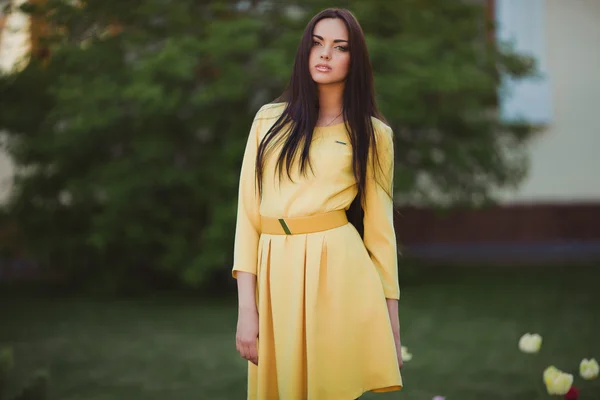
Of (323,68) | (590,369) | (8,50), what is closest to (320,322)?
(323,68)

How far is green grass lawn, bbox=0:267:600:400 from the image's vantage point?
452cm

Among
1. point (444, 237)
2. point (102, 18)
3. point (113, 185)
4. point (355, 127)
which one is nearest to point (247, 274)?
point (355, 127)

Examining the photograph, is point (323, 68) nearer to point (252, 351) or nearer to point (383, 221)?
point (383, 221)

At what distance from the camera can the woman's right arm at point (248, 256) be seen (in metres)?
2.40

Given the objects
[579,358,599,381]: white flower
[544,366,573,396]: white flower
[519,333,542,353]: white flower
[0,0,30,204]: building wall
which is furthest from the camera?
[0,0,30,204]: building wall

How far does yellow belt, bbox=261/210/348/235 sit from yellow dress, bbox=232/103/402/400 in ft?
0.05

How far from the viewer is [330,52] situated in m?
2.40

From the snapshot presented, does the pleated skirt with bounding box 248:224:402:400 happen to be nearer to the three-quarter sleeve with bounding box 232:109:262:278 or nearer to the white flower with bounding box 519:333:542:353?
the three-quarter sleeve with bounding box 232:109:262:278

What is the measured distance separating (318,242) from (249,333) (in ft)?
1.06

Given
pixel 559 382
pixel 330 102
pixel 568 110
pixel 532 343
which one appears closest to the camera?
pixel 330 102

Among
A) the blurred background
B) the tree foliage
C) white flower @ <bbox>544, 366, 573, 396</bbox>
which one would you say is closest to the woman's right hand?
white flower @ <bbox>544, 366, 573, 396</bbox>

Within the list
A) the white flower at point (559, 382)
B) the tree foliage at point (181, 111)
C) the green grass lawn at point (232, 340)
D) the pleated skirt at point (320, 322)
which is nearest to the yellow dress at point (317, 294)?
the pleated skirt at point (320, 322)

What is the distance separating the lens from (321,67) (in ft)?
7.88

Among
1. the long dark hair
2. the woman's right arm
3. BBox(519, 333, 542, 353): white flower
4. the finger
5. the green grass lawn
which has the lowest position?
the green grass lawn
